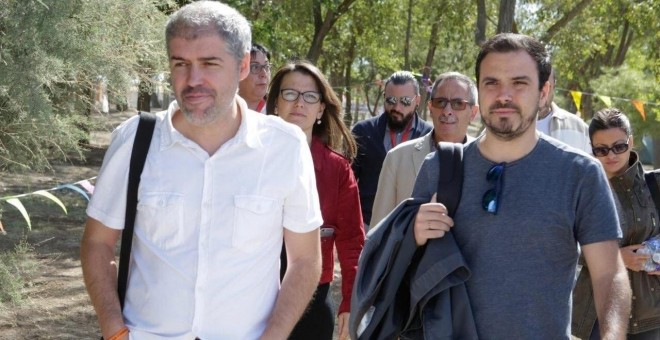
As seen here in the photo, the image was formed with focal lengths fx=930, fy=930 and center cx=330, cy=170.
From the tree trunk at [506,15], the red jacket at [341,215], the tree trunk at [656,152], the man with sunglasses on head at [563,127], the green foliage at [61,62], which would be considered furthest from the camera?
the tree trunk at [656,152]

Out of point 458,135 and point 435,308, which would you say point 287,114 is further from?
point 435,308

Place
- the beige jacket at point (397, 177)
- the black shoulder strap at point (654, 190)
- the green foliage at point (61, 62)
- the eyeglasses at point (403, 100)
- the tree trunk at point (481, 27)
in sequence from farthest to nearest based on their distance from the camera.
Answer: the tree trunk at point (481, 27)
the eyeglasses at point (403, 100)
the green foliage at point (61, 62)
the beige jacket at point (397, 177)
the black shoulder strap at point (654, 190)

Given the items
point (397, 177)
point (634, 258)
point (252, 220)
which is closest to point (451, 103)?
point (397, 177)

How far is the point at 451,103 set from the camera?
5430mm

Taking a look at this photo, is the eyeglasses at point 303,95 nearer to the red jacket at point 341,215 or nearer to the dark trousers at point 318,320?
the red jacket at point 341,215

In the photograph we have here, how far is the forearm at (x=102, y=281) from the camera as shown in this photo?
297cm

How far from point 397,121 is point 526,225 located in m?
3.97

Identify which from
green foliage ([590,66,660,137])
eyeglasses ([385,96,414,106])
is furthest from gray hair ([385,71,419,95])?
green foliage ([590,66,660,137])

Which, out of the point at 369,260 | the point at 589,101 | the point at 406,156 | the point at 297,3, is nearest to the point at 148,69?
the point at 406,156

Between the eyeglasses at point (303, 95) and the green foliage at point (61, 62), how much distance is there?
5.54ft

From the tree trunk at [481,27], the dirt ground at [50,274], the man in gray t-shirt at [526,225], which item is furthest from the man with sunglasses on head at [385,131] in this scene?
the tree trunk at [481,27]

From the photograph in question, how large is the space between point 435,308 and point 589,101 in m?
31.4

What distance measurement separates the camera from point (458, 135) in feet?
17.6

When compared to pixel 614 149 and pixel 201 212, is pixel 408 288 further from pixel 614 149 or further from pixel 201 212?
pixel 614 149
